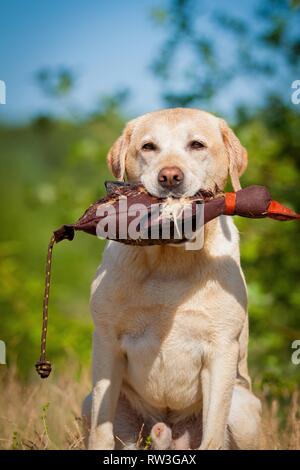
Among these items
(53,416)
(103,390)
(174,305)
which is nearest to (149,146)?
(174,305)

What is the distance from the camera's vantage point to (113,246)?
3.76 metres

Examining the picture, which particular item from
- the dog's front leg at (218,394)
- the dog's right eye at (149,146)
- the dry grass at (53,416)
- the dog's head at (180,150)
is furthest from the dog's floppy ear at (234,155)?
the dry grass at (53,416)

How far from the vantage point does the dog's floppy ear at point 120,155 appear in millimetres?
3884

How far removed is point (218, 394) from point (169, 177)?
1.10m

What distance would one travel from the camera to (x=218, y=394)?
3539mm

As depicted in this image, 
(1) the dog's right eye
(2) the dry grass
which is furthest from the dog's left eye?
(2) the dry grass

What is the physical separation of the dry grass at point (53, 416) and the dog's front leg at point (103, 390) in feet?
0.34

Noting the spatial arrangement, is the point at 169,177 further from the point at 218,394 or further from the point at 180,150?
the point at 218,394

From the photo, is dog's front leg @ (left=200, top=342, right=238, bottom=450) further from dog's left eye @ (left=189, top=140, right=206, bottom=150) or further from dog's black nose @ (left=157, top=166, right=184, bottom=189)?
dog's left eye @ (left=189, top=140, right=206, bottom=150)

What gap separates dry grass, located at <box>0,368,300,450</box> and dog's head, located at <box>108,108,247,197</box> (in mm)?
1389
